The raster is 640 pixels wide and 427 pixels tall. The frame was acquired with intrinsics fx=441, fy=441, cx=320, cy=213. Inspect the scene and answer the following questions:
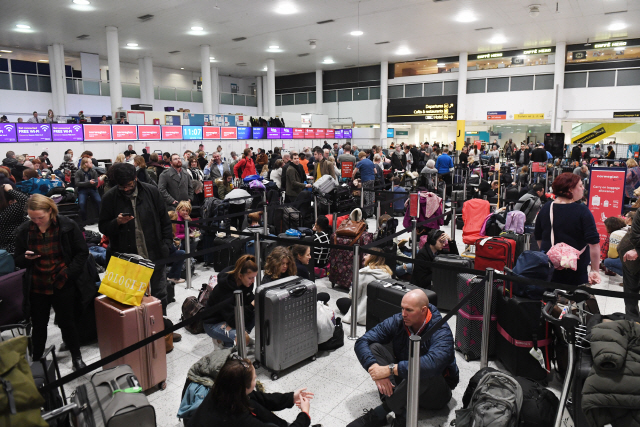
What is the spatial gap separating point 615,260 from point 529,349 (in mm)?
3843

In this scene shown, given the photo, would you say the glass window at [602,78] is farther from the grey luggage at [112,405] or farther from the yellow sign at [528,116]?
the grey luggage at [112,405]

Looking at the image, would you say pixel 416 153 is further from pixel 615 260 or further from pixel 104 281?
pixel 104 281

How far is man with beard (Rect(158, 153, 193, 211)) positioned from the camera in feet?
24.0

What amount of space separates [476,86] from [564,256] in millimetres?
25941

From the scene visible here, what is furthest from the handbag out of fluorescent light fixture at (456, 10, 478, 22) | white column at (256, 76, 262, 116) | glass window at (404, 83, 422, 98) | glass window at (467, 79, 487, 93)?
white column at (256, 76, 262, 116)

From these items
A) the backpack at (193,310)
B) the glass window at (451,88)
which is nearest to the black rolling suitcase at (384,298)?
the backpack at (193,310)

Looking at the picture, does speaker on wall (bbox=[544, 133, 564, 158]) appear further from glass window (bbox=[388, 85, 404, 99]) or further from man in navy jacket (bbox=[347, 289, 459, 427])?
man in navy jacket (bbox=[347, 289, 459, 427])

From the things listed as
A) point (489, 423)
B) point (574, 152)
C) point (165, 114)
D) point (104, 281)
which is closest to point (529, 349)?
point (489, 423)

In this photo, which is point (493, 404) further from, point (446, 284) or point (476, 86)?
point (476, 86)

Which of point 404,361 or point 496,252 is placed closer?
point 404,361

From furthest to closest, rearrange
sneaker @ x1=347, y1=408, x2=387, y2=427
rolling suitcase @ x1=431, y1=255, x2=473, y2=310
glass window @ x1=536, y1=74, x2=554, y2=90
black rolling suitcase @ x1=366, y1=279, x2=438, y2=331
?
glass window @ x1=536, y1=74, x2=554, y2=90 → rolling suitcase @ x1=431, y1=255, x2=473, y2=310 → black rolling suitcase @ x1=366, y1=279, x2=438, y2=331 → sneaker @ x1=347, y1=408, x2=387, y2=427

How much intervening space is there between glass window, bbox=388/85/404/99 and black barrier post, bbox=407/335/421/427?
2985 cm

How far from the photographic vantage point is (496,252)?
5.18 m

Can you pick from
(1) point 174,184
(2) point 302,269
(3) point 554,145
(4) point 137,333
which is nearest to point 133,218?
(4) point 137,333
